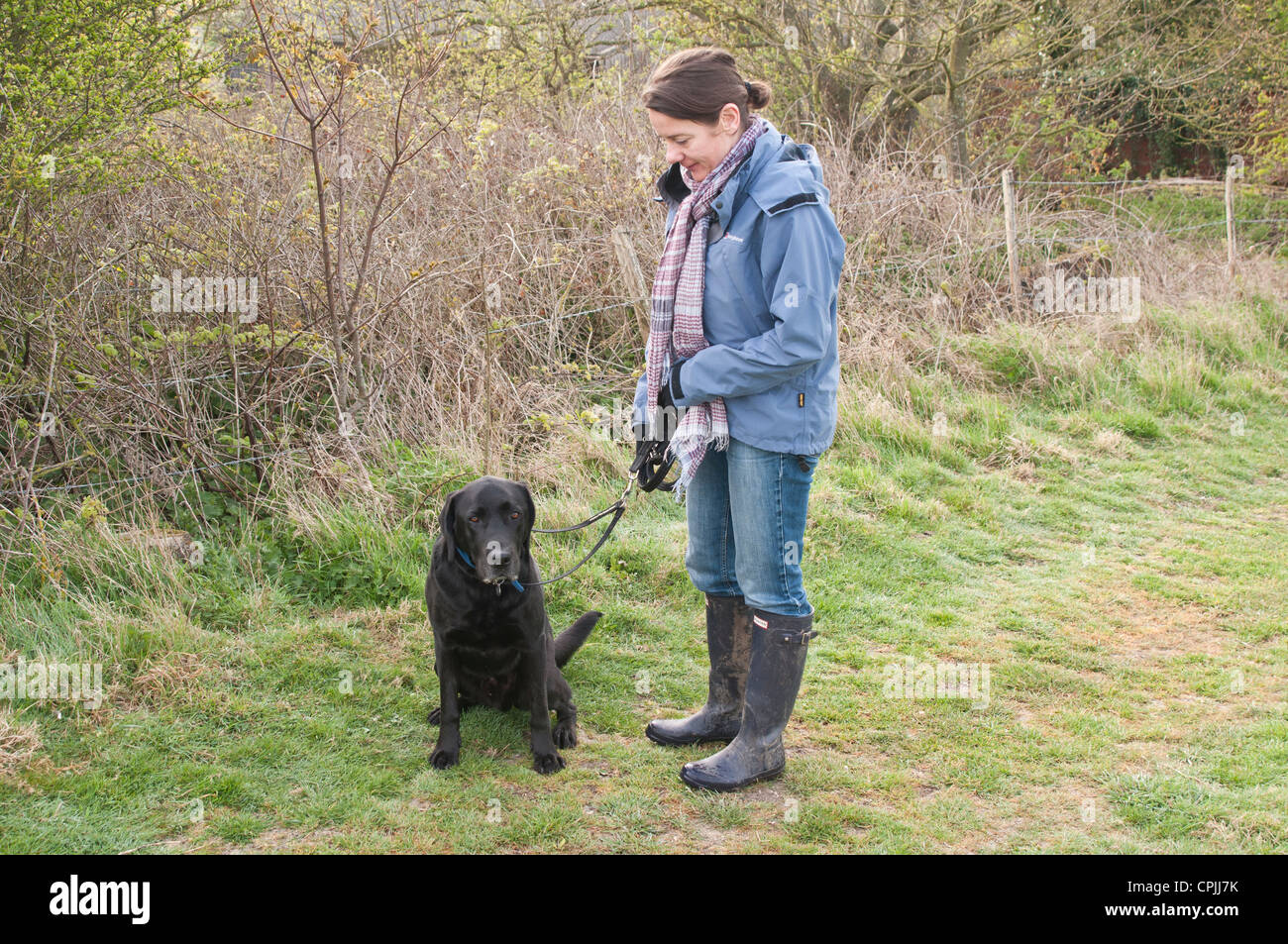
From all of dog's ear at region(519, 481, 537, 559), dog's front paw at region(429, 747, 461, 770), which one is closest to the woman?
dog's ear at region(519, 481, 537, 559)

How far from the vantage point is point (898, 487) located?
638cm

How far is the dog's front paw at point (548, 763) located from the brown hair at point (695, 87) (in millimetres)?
2133

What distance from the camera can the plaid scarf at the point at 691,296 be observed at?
310 cm

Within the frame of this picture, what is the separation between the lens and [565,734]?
12.5 feet

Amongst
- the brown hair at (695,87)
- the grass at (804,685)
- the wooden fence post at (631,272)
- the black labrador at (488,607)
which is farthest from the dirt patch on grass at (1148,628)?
the wooden fence post at (631,272)

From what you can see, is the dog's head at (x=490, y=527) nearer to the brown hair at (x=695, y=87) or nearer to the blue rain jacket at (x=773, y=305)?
the blue rain jacket at (x=773, y=305)

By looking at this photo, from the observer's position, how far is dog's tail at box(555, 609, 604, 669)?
423 centimetres

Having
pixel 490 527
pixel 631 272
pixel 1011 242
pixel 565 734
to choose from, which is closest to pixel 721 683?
pixel 565 734

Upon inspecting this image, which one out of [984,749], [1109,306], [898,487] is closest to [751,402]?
[984,749]

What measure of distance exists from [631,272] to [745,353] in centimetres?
475

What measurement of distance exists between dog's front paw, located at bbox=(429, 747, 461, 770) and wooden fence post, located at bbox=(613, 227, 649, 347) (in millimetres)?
4405

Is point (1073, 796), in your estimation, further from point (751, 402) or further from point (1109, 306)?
point (1109, 306)

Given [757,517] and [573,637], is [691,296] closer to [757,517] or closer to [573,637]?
[757,517]
